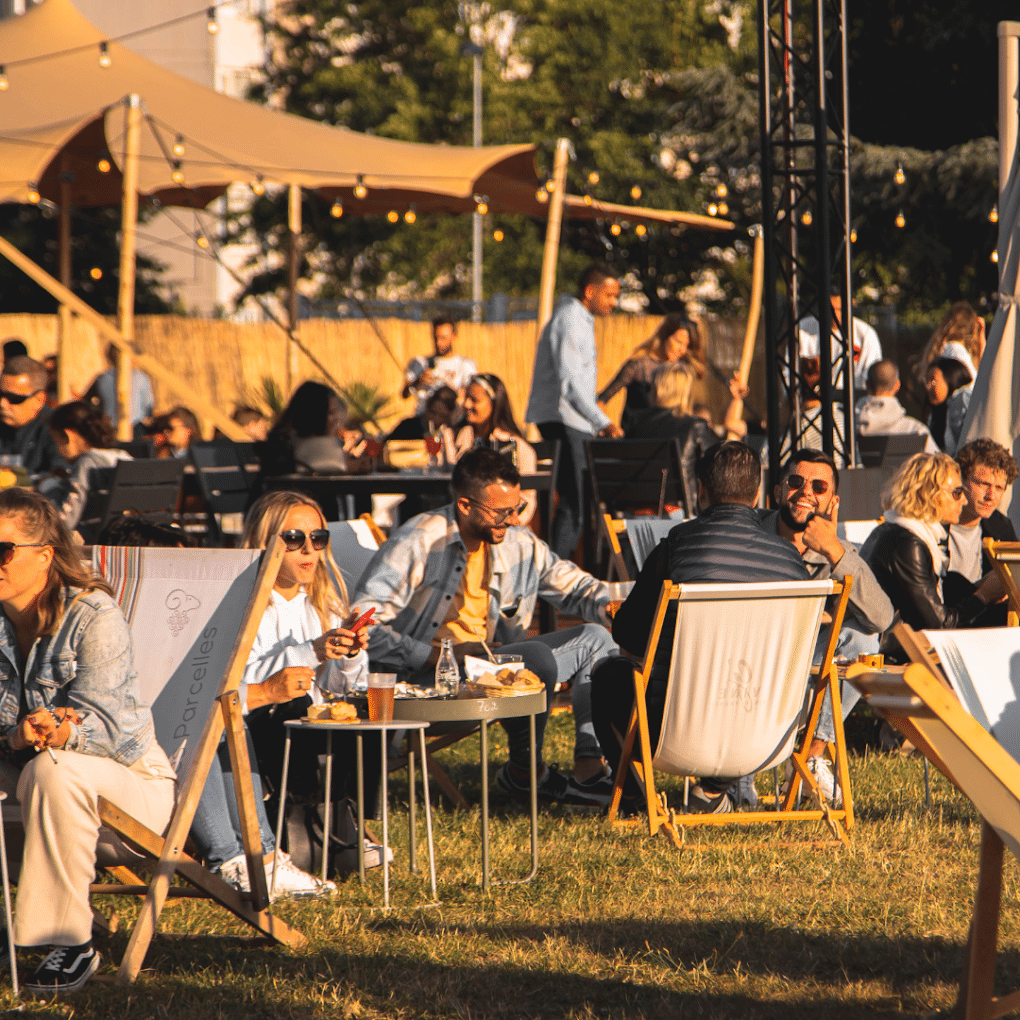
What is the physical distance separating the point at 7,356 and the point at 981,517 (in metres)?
7.12

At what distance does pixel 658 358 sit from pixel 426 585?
A: 509cm

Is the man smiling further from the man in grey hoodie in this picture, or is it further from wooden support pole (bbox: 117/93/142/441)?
wooden support pole (bbox: 117/93/142/441)

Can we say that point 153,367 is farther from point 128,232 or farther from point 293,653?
point 293,653

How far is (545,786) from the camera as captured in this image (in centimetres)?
529

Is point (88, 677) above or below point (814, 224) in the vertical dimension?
below

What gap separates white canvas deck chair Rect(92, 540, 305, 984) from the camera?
3535mm

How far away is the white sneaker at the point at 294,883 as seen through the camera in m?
4.16

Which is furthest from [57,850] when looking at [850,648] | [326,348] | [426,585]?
[326,348]

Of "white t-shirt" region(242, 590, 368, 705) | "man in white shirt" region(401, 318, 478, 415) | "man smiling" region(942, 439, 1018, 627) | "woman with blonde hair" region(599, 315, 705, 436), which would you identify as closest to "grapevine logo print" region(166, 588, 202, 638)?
"white t-shirt" region(242, 590, 368, 705)

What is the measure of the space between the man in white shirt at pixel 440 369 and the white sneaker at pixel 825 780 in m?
6.55

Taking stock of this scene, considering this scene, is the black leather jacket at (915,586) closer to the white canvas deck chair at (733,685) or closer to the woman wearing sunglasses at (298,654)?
the white canvas deck chair at (733,685)

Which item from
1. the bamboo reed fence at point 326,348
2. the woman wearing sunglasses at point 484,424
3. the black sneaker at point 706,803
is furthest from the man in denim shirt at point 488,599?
the bamboo reed fence at point 326,348

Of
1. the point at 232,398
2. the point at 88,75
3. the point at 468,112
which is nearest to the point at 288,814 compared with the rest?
the point at 88,75

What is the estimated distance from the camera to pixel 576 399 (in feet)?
31.3
